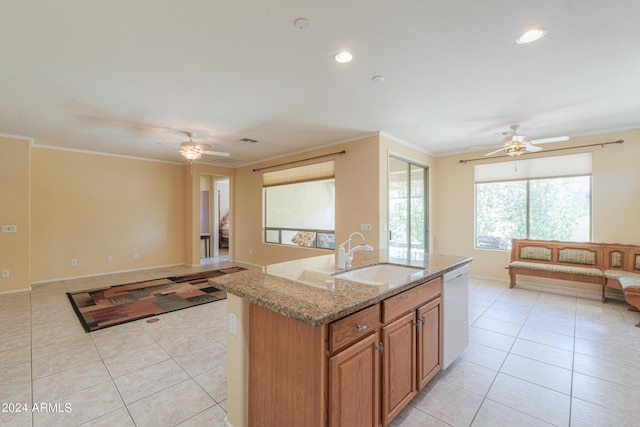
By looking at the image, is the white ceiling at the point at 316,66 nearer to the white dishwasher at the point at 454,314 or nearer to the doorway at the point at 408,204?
the doorway at the point at 408,204

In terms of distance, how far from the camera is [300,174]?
228 inches

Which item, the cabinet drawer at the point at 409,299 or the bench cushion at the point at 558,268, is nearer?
the cabinet drawer at the point at 409,299

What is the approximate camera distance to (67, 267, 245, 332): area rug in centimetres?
349

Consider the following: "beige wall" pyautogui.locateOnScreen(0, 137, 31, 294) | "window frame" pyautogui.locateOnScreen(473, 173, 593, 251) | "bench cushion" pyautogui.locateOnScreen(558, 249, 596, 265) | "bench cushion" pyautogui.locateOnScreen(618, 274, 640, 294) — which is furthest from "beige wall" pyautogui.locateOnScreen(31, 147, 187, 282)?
"bench cushion" pyautogui.locateOnScreen(618, 274, 640, 294)

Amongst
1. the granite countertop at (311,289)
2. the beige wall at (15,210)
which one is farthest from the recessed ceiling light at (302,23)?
the beige wall at (15,210)

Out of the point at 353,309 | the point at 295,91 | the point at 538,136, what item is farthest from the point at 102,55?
the point at 538,136

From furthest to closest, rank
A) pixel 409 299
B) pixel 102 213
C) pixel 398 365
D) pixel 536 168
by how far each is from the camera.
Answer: pixel 102 213, pixel 536 168, pixel 409 299, pixel 398 365

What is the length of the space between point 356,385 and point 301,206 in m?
4.69

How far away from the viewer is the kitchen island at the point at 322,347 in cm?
127

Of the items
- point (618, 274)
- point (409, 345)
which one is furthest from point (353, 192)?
point (618, 274)

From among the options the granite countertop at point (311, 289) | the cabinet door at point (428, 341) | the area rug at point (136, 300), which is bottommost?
the area rug at point (136, 300)

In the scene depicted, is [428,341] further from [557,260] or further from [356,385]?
[557,260]

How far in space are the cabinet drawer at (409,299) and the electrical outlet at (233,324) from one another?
0.87m

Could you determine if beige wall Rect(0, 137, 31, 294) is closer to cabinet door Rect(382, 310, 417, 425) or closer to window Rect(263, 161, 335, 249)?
window Rect(263, 161, 335, 249)
